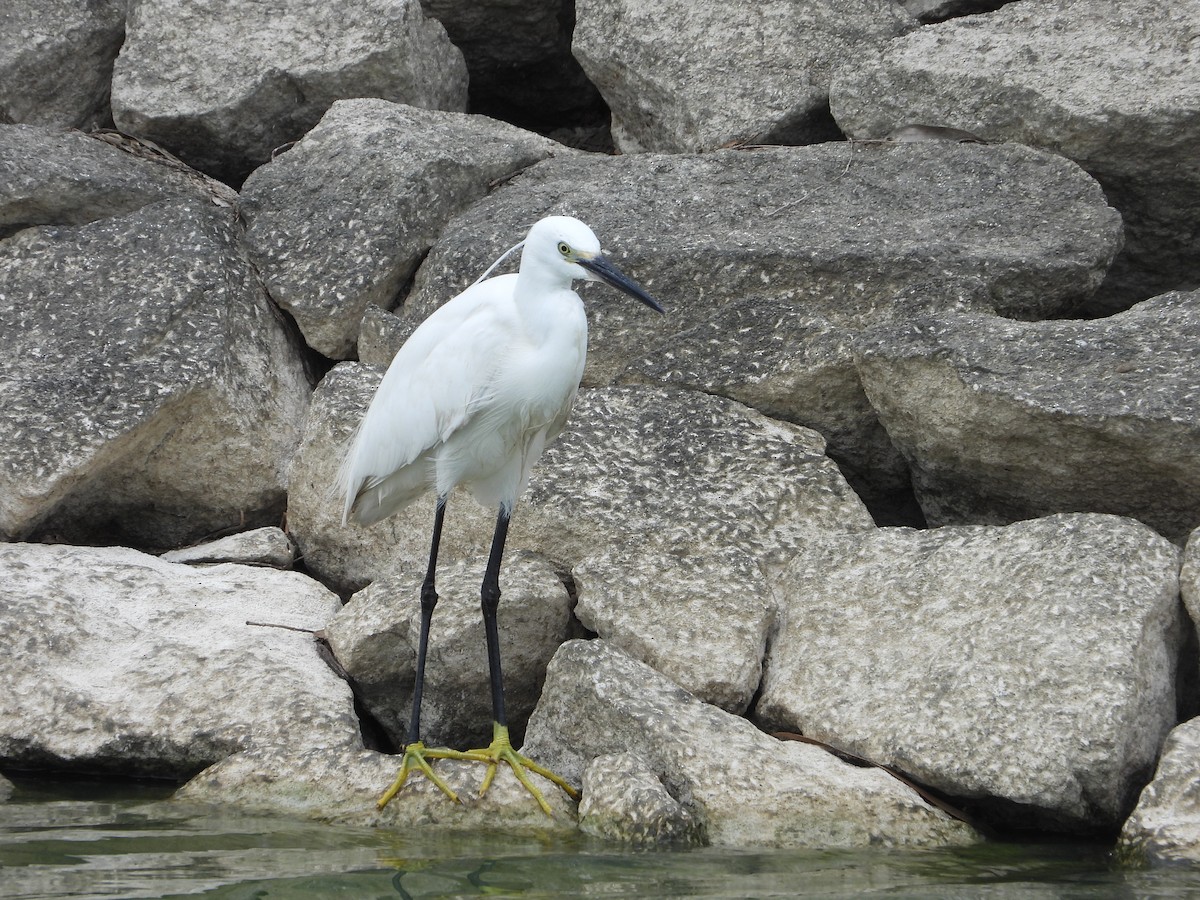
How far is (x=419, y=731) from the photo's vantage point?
4277mm

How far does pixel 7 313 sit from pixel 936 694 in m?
3.93

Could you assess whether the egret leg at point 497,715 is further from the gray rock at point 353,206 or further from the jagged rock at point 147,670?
the gray rock at point 353,206

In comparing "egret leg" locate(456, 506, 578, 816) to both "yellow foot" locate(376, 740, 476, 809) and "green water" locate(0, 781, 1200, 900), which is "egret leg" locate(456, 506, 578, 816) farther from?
"green water" locate(0, 781, 1200, 900)

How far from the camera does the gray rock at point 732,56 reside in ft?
20.8

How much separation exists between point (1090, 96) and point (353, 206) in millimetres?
3039

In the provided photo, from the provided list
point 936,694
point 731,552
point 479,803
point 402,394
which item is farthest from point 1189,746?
point 402,394

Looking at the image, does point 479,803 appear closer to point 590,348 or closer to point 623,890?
point 623,890

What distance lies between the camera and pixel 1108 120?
5.60 metres

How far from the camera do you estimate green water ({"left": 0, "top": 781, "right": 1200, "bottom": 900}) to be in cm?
317

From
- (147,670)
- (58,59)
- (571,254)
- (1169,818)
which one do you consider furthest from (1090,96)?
(58,59)

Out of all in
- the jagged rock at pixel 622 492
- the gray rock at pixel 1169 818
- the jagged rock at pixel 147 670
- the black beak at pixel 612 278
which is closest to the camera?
the gray rock at pixel 1169 818

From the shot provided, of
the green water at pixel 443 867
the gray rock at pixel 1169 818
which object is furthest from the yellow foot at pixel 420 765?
the gray rock at pixel 1169 818

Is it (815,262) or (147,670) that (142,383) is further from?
(815,262)

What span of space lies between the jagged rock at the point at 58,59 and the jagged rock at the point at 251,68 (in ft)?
1.16
